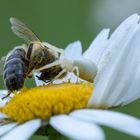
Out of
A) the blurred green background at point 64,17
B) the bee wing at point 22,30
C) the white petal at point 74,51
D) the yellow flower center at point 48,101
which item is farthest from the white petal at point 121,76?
the blurred green background at point 64,17

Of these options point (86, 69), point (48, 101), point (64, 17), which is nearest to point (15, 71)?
point (48, 101)

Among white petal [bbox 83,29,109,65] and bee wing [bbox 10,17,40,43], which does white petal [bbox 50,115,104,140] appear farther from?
white petal [bbox 83,29,109,65]

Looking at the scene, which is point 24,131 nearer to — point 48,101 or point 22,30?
point 48,101

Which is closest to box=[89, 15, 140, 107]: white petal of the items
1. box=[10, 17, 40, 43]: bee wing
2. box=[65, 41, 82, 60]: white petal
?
box=[10, 17, 40, 43]: bee wing

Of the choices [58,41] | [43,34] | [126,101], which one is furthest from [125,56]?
[43,34]

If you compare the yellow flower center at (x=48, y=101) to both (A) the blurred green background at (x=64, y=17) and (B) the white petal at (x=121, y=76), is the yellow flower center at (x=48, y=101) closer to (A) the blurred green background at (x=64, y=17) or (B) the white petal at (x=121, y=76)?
(B) the white petal at (x=121, y=76)
